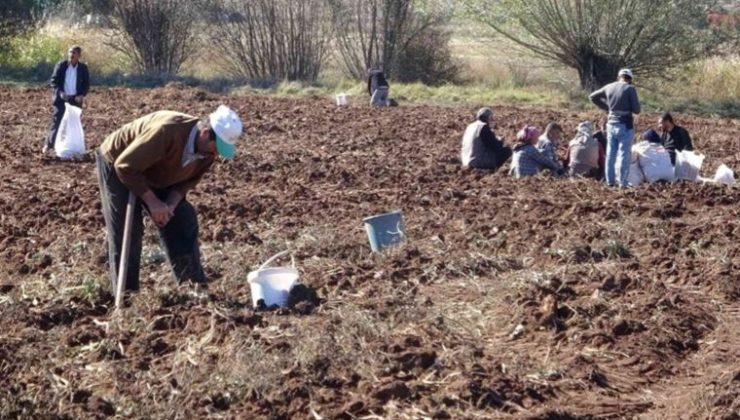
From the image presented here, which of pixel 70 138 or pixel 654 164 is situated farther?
pixel 70 138

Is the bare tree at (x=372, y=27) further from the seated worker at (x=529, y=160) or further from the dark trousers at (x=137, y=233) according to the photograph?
the dark trousers at (x=137, y=233)

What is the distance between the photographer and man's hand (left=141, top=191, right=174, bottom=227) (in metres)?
7.31

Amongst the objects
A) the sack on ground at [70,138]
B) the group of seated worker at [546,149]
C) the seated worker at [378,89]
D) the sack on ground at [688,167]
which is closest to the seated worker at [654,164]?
the sack on ground at [688,167]

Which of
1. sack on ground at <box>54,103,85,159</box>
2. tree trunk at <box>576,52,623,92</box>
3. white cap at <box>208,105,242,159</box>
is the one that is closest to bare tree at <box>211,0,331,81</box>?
tree trunk at <box>576,52,623,92</box>

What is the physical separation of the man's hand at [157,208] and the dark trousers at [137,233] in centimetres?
24

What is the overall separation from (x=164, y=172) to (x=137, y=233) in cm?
48

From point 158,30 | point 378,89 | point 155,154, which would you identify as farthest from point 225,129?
point 158,30

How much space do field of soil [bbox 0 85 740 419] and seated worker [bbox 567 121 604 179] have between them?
0.80m

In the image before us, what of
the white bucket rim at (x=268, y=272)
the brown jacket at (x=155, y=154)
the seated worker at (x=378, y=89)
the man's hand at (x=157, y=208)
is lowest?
the seated worker at (x=378, y=89)

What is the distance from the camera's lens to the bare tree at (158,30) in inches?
1257

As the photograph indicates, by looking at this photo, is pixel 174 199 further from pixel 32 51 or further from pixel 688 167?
pixel 32 51

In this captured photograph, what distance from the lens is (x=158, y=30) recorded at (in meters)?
32.1

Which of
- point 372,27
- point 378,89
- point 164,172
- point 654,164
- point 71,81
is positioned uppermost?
point 164,172

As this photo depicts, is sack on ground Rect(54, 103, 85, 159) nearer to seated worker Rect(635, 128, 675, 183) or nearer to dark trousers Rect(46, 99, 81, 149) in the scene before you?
dark trousers Rect(46, 99, 81, 149)
